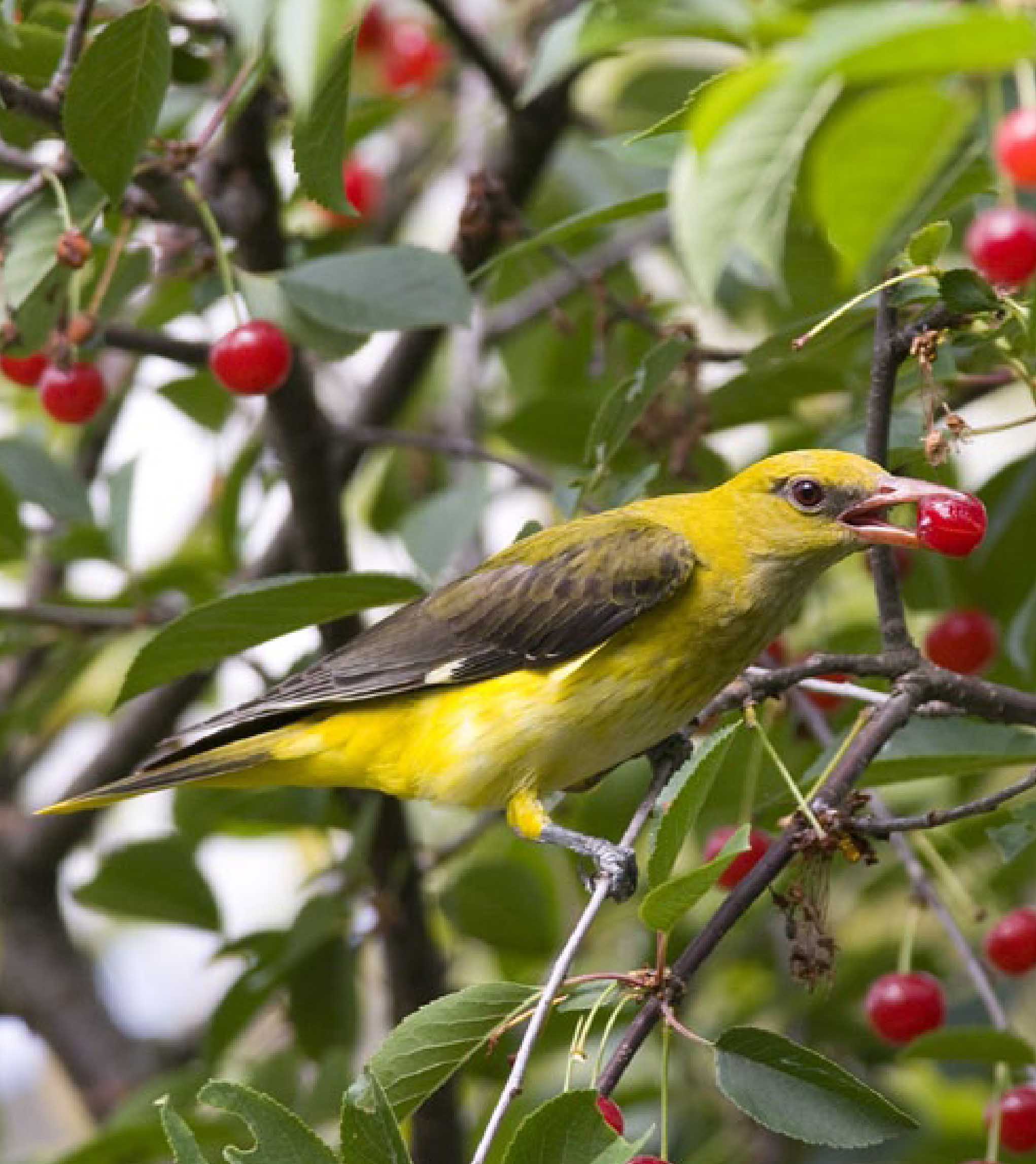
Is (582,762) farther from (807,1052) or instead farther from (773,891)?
(807,1052)

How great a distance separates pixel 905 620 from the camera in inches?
95.7

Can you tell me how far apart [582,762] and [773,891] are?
Result: 868 millimetres

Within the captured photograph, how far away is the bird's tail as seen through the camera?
2936 millimetres

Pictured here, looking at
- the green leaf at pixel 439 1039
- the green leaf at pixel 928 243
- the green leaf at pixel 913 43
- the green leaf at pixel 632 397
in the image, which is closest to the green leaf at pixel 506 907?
the green leaf at pixel 632 397

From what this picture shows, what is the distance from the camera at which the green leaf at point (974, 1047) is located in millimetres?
2582

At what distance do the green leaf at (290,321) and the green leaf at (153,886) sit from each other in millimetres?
1277

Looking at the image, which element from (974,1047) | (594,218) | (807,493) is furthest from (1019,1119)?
(594,218)

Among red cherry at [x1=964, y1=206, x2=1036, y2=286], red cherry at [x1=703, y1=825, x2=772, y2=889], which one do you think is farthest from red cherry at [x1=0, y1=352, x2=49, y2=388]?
red cherry at [x1=964, y1=206, x2=1036, y2=286]

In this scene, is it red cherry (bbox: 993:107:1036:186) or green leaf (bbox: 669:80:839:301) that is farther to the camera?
red cherry (bbox: 993:107:1036:186)

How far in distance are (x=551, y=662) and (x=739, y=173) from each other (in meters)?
1.89

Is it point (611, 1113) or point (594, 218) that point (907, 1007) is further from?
point (594, 218)

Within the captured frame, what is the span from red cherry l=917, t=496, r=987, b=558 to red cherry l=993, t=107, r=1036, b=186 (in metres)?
0.99

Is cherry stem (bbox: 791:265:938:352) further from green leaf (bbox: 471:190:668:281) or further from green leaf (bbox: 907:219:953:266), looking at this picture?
green leaf (bbox: 471:190:668:281)

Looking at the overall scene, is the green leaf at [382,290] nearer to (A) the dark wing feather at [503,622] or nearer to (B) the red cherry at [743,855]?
(A) the dark wing feather at [503,622]
